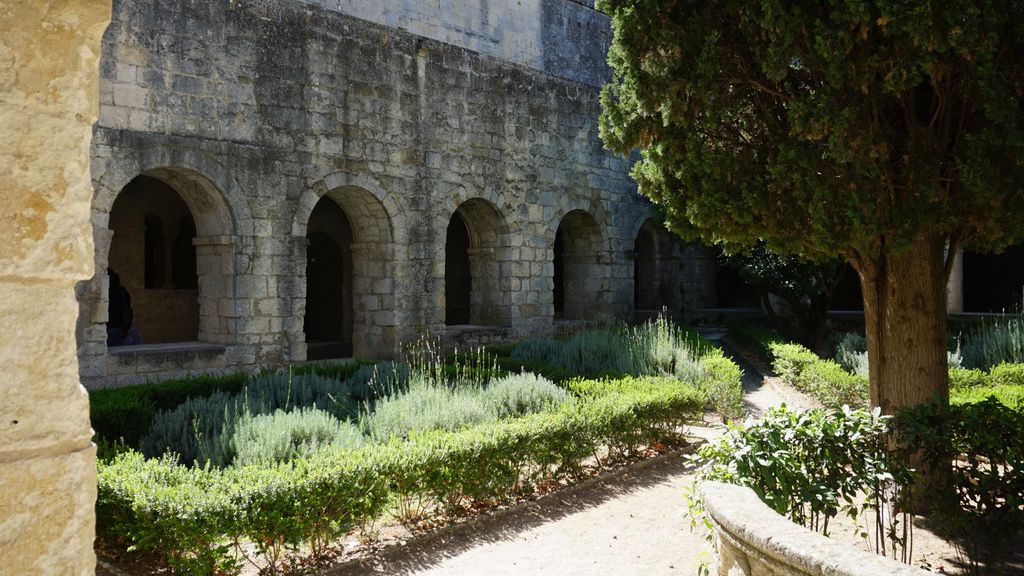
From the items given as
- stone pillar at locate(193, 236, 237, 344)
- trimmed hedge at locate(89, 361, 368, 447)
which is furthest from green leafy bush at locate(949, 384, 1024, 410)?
stone pillar at locate(193, 236, 237, 344)

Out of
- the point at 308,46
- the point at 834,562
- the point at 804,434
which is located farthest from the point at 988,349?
the point at 308,46

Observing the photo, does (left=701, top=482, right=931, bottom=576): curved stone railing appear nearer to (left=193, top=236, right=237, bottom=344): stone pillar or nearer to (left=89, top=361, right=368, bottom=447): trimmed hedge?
(left=89, top=361, right=368, bottom=447): trimmed hedge

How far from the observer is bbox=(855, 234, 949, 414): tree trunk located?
478 cm

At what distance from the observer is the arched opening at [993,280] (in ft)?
48.5

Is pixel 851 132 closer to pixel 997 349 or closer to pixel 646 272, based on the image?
pixel 997 349

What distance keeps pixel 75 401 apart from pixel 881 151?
4.33m

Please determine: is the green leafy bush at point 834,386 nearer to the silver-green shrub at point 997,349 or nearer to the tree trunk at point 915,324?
the silver-green shrub at point 997,349

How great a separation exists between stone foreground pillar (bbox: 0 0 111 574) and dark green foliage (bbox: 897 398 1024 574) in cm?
381

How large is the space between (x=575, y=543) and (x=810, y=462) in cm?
144

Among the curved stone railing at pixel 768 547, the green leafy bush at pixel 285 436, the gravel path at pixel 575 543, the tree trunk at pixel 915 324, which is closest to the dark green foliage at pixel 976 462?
the tree trunk at pixel 915 324

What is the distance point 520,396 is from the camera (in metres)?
6.47

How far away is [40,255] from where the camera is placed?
122 centimetres

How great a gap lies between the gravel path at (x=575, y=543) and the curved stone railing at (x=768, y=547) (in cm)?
57

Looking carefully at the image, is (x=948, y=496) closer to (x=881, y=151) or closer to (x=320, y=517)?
(x=881, y=151)
